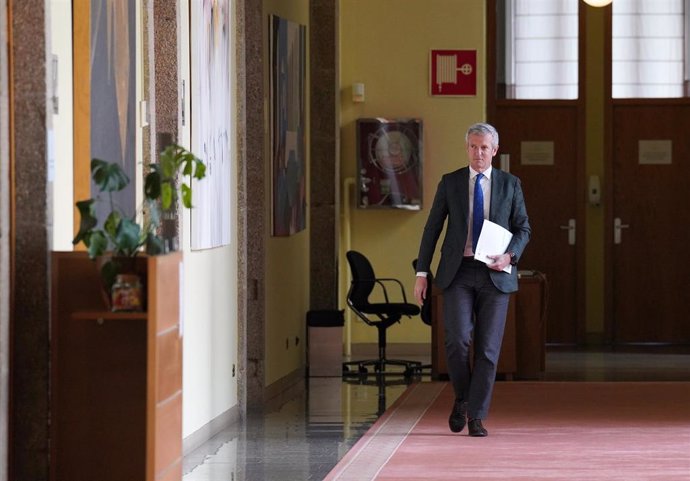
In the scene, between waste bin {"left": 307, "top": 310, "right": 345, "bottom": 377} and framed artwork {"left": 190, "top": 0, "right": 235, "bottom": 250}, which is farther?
waste bin {"left": 307, "top": 310, "right": 345, "bottom": 377}

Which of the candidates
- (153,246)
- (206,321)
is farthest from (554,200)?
(153,246)

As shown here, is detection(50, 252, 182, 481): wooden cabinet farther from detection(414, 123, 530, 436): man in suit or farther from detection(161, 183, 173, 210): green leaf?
detection(414, 123, 530, 436): man in suit

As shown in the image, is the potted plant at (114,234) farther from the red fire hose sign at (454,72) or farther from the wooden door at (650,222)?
the wooden door at (650,222)

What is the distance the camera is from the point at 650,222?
14.5 metres

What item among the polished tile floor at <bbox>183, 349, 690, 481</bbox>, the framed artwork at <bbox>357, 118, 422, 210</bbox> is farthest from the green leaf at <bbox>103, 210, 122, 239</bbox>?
the framed artwork at <bbox>357, 118, 422, 210</bbox>

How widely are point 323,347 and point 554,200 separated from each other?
3944 millimetres

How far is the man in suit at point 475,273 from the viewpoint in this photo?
25.8 ft

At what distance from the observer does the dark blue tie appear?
7934 millimetres

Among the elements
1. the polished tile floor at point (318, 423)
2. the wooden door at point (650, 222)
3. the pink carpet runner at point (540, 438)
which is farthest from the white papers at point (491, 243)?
the wooden door at point (650, 222)

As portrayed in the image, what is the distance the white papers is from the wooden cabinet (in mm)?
2958

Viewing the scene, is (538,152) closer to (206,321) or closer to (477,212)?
(477,212)

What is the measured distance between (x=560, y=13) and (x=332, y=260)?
155 inches

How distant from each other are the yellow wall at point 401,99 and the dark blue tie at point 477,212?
529cm

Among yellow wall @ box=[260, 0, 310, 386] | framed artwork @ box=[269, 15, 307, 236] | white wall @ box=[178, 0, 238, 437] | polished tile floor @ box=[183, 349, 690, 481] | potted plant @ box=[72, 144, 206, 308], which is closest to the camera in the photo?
potted plant @ box=[72, 144, 206, 308]
